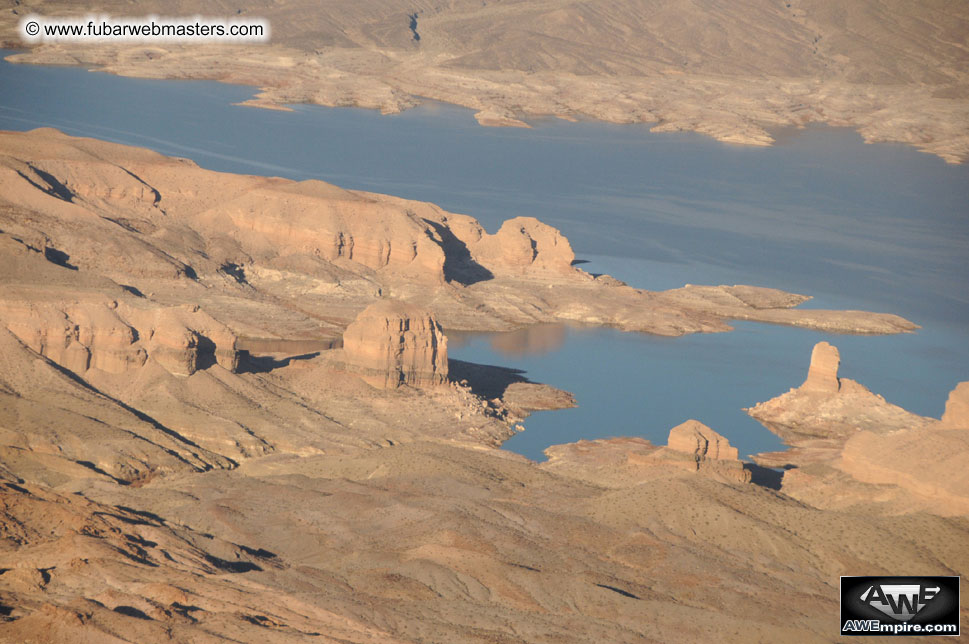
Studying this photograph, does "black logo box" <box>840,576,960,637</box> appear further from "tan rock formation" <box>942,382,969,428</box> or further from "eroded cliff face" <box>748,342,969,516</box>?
"tan rock formation" <box>942,382,969,428</box>

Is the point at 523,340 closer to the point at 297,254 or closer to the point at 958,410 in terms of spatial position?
the point at 297,254

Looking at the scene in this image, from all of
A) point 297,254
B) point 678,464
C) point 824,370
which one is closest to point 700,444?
point 678,464

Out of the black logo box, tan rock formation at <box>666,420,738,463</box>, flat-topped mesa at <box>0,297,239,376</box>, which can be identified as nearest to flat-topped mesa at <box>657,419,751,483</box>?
tan rock formation at <box>666,420,738,463</box>

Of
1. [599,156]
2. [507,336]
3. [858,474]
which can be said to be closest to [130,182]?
[507,336]

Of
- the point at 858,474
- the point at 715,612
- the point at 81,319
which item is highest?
the point at 81,319

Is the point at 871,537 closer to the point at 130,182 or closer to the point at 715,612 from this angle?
the point at 715,612
